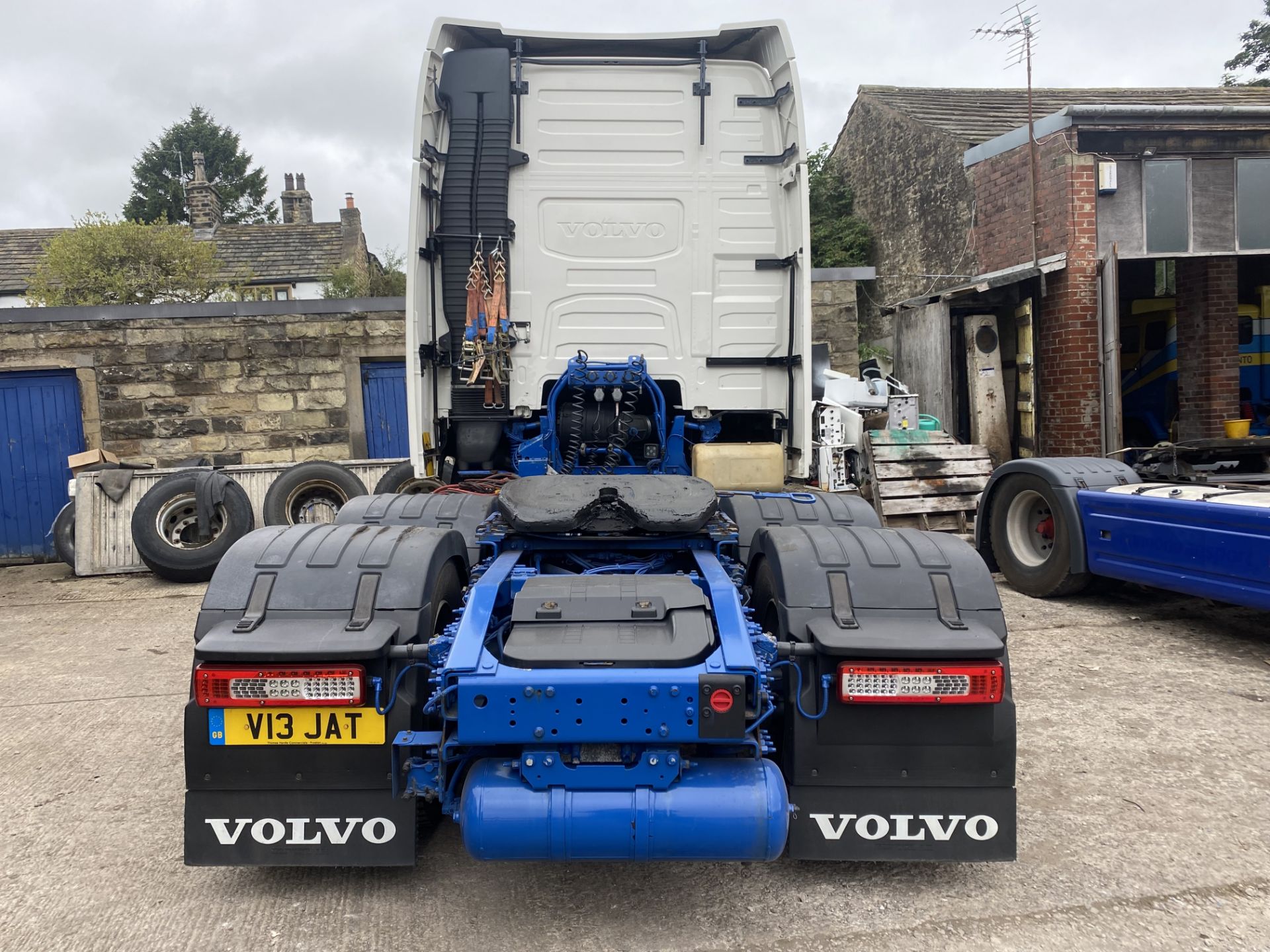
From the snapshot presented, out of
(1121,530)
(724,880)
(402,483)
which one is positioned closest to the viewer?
(724,880)

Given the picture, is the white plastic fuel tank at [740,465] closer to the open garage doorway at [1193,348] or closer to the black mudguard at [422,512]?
the black mudguard at [422,512]

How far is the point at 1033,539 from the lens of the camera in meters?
6.93

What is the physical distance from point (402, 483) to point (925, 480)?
5.07 meters

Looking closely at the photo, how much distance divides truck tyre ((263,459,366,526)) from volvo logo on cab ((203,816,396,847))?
20.5 ft

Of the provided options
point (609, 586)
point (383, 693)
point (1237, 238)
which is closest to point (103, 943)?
point (383, 693)

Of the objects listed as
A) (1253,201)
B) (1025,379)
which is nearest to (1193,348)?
(1253,201)

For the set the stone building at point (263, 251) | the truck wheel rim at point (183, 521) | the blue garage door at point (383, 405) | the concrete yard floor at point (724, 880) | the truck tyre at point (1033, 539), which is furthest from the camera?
the stone building at point (263, 251)

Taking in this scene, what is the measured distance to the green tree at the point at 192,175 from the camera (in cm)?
3934

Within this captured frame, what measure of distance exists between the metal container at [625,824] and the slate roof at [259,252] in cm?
2281

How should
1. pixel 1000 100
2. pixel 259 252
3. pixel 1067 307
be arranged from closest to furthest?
pixel 1067 307, pixel 1000 100, pixel 259 252

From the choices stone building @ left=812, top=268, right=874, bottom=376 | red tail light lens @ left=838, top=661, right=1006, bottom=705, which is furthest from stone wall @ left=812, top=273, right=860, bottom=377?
red tail light lens @ left=838, top=661, right=1006, bottom=705

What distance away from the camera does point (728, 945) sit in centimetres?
254

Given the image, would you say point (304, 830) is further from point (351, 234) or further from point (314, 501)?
point (351, 234)

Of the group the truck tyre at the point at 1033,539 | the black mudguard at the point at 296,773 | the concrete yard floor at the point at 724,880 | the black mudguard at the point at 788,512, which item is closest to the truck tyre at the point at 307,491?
the concrete yard floor at the point at 724,880
